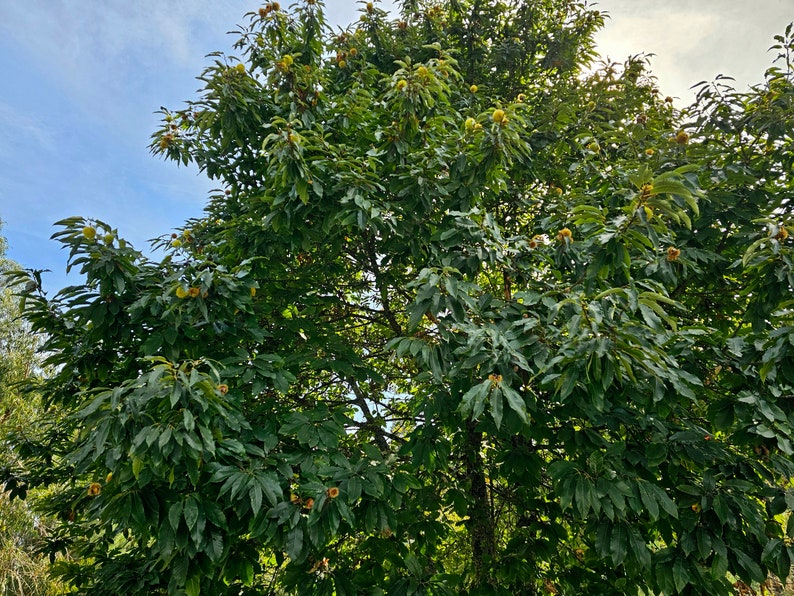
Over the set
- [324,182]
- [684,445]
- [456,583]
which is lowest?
[456,583]

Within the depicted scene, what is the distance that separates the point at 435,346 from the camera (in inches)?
80.2

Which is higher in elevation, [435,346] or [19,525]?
[435,346]

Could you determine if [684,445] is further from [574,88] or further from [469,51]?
[469,51]

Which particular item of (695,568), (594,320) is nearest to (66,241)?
(594,320)

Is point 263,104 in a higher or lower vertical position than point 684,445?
higher

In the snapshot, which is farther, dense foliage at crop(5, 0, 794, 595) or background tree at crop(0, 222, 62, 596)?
background tree at crop(0, 222, 62, 596)

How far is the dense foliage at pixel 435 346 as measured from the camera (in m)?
1.79

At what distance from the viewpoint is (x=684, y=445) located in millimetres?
1988

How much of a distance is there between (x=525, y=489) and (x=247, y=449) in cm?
147

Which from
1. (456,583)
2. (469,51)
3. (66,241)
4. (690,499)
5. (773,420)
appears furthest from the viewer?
(469,51)

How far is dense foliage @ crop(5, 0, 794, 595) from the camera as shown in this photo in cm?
179

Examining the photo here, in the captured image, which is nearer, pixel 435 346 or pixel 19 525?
pixel 435 346

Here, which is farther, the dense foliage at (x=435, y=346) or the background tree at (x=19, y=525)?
the background tree at (x=19, y=525)

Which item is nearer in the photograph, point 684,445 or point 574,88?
point 684,445
